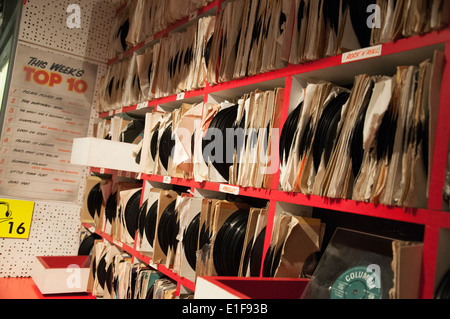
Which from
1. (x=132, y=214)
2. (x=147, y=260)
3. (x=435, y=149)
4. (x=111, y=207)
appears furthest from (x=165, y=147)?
(x=435, y=149)

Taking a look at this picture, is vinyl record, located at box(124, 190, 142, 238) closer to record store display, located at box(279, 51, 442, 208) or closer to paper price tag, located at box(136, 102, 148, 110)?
paper price tag, located at box(136, 102, 148, 110)

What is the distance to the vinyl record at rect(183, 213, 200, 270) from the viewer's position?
7.39 ft

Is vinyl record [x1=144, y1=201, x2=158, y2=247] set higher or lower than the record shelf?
lower

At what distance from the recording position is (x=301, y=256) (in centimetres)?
168

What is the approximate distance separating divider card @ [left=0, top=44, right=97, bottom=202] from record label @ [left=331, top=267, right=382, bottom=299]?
10.9 ft

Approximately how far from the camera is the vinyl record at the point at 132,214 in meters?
2.96

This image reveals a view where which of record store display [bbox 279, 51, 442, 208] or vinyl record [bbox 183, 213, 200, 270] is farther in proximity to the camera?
vinyl record [bbox 183, 213, 200, 270]

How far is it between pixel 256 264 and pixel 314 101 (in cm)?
73

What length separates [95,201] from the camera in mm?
3756

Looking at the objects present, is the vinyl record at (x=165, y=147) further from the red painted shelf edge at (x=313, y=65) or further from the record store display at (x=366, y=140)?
the record store display at (x=366, y=140)

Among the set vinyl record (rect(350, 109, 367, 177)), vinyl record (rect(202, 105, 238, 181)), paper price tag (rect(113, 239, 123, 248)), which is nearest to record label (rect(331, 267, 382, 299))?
vinyl record (rect(350, 109, 367, 177))

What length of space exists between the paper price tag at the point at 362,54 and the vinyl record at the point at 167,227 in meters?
1.38

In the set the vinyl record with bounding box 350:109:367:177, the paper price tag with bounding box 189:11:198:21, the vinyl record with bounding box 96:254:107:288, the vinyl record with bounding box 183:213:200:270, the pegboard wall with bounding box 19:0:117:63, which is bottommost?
the vinyl record with bounding box 96:254:107:288

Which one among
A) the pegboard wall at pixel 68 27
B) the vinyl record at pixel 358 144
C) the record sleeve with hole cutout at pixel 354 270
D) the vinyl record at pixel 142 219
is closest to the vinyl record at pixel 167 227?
the vinyl record at pixel 142 219
